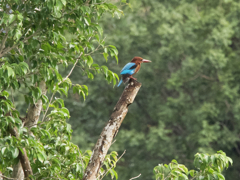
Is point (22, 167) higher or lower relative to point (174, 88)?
higher

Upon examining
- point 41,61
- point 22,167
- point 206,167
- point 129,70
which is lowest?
point 22,167

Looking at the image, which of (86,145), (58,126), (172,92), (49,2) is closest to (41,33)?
(49,2)

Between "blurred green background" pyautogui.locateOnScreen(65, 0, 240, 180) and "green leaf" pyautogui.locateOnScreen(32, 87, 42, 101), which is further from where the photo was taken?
"blurred green background" pyautogui.locateOnScreen(65, 0, 240, 180)

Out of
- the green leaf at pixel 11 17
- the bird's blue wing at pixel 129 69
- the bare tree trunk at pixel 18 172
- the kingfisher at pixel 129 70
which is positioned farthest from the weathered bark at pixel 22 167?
the bird's blue wing at pixel 129 69

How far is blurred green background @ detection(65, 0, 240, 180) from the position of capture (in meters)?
12.9

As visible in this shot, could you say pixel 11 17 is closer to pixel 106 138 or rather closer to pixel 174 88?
pixel 106 138

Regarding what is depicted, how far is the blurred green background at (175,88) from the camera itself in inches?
506

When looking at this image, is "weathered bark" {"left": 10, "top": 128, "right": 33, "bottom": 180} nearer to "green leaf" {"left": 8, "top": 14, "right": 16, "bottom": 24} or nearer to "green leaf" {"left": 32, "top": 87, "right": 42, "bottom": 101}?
"green leaf" {"left": 32, "top": 87, "right": 42, "bottom": 101}

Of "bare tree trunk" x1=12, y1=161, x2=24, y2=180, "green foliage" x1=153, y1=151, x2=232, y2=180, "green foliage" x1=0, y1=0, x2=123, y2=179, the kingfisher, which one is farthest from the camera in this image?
the kingfisher

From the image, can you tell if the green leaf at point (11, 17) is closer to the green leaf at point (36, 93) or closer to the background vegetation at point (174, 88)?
the green leaf at point (36, 93)

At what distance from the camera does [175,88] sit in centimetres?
1402

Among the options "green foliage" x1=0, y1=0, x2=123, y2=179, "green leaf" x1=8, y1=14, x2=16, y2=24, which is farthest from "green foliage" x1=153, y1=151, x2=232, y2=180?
"green leaf" x1=8, y1=14, x2=16, y2=24

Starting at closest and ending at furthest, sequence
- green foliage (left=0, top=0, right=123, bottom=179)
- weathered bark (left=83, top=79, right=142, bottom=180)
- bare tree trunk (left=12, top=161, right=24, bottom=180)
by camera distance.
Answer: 1. green foliage (left=0, top=0, right=123, bottom=179)
2. weathered bark (left=83, top=79, right=142, bottom=180)
3. bare tree trunk (left=12, top=161, right=24, bottom=180)

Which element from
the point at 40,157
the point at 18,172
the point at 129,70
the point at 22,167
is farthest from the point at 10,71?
the point at 129,70
